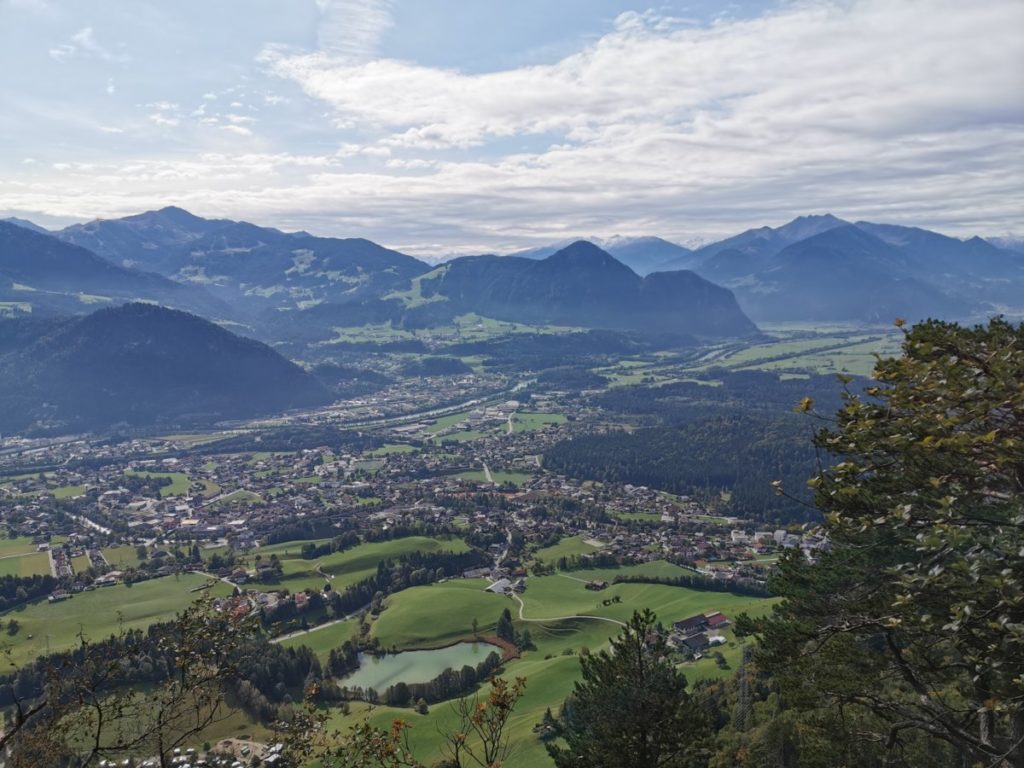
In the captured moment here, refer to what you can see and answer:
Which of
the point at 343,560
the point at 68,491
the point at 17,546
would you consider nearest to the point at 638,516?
the point at 343,560

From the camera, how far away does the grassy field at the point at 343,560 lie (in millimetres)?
72312

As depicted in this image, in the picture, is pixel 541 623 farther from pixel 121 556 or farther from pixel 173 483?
pixel 173 483

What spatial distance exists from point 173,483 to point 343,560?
5523 centimetres

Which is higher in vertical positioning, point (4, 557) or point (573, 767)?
point (573, 767)

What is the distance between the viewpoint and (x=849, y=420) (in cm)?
1012

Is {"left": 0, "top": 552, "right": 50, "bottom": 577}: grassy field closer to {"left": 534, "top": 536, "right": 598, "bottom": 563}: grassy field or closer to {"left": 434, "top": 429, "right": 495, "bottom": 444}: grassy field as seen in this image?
{"left": 534, "top": 536, "right": 598, "bottom": 563}: grassy field

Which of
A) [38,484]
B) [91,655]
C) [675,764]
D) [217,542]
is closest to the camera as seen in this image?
[91,655]

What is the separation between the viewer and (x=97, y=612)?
62938mm

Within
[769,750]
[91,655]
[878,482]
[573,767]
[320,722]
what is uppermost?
[878,482]

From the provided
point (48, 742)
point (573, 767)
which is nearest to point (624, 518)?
point (573, 767)

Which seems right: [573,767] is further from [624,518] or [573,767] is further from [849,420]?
[624,518]

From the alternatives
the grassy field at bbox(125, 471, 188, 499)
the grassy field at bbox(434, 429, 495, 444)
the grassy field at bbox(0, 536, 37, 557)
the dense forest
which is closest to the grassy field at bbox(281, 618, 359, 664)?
the grassy field at bbox(0, 536, 37, 557)

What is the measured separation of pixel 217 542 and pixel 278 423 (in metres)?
96.3

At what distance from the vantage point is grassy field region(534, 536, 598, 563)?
80.4 m
